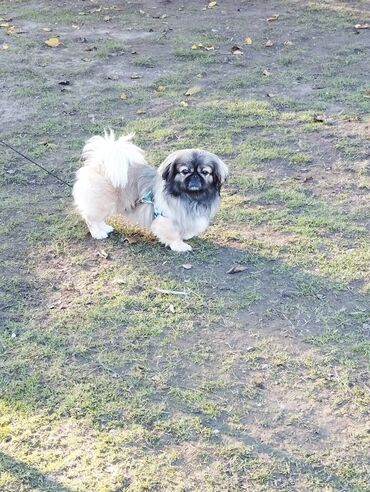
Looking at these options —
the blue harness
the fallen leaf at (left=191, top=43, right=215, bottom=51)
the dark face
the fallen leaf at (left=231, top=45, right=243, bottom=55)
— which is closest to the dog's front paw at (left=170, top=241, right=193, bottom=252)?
the blue harness

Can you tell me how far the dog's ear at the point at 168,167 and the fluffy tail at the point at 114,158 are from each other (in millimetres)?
301

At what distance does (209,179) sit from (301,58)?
4533mm

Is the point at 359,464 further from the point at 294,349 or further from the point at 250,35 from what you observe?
the point at 250,35

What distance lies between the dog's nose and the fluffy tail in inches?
21.0

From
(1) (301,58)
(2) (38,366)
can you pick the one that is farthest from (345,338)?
(1) (301,58)

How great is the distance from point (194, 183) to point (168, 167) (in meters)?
0.21

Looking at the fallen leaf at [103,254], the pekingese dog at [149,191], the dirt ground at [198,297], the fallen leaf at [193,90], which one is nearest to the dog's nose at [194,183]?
the pekingese dog at [149,191]

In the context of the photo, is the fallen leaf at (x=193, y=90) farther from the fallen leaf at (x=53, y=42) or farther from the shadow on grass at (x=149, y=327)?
the shadow on grass at (x=149, y=327)

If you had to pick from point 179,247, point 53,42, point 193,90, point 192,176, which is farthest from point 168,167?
point 53,42

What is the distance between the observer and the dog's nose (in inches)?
178

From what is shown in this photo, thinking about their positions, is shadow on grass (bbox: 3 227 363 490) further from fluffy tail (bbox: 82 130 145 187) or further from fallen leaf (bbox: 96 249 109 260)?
fluffy tail (bbox: 82 130 145 187)

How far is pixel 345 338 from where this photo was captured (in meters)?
3.85

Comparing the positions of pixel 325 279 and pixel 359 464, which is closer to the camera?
pixel 359 464

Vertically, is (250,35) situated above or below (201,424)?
above
